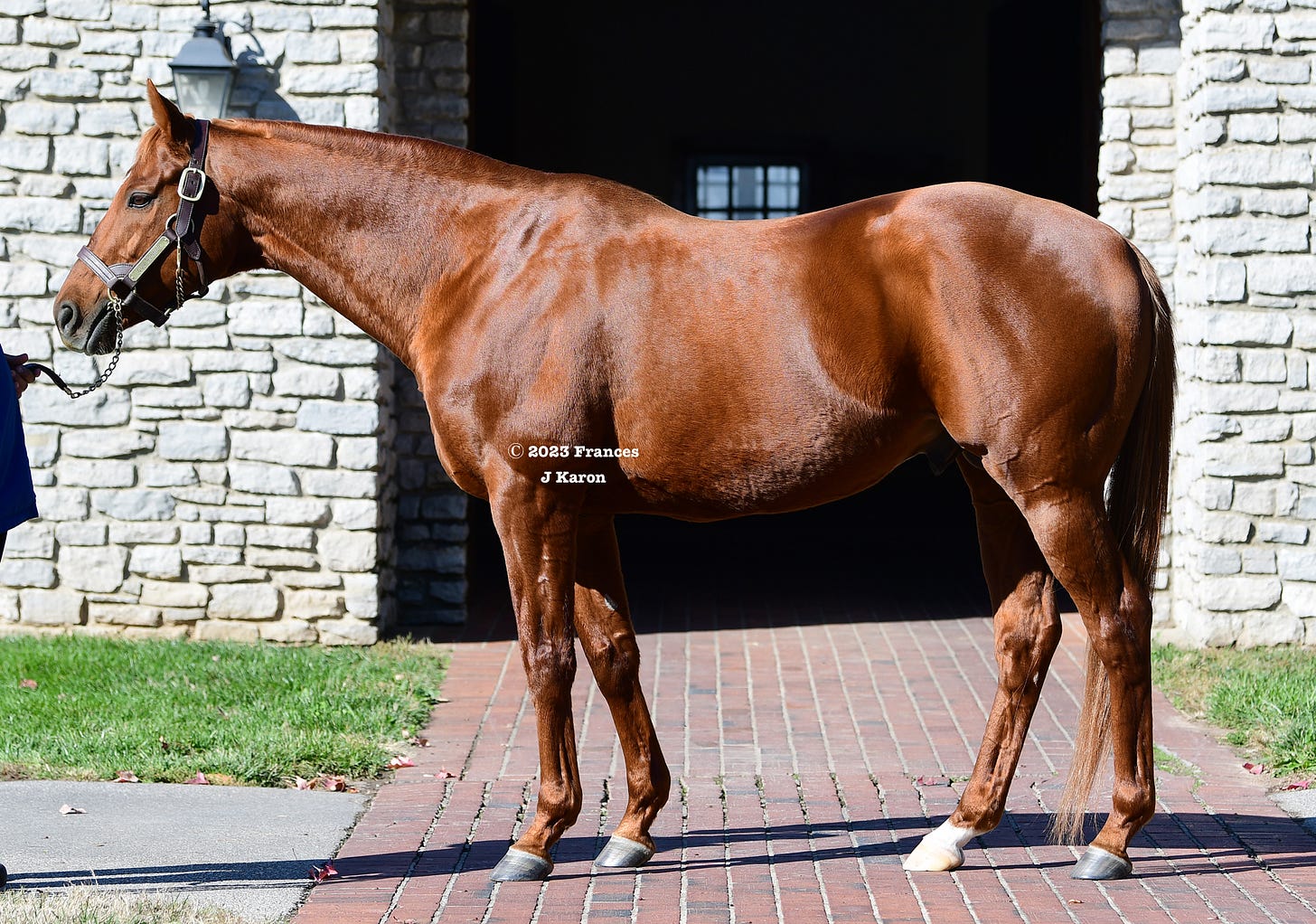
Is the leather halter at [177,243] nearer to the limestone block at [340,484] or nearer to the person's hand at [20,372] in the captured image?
the person's hand at [20,372]

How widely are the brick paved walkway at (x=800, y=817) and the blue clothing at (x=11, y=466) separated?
50.7 inches

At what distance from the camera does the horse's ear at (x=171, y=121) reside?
355 centimetres

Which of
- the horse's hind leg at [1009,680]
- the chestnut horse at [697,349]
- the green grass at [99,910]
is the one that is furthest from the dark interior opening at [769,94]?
the green grass at [99,910]

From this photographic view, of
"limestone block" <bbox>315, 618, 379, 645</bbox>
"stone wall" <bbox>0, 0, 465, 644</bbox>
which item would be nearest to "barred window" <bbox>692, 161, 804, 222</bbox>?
"stone wall" <bbox>0, 0, 465, 644</bbox>

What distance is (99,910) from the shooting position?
343 centimetres

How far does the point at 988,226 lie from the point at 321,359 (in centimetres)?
419

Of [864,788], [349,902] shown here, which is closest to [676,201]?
[864,788]

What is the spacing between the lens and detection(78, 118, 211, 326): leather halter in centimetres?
363

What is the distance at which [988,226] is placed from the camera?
3508mm

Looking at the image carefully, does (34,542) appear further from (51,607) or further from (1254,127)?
(1254,127)

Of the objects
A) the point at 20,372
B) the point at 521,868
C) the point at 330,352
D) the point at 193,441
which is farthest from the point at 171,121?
the point at 193,441

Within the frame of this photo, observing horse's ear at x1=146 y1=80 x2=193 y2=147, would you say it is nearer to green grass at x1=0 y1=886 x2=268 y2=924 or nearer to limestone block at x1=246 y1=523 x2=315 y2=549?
green grass at x1=0 y1=886 x2=268 y2=924

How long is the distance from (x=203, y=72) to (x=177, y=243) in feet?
10.6

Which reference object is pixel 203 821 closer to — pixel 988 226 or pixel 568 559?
pixel 568 559
